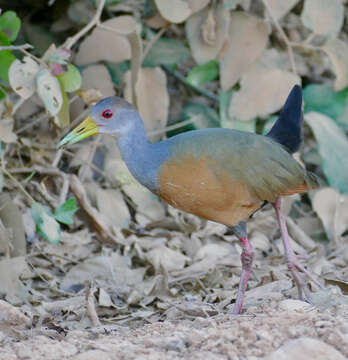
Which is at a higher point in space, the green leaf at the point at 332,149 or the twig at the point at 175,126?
the twig at the point at 175,126

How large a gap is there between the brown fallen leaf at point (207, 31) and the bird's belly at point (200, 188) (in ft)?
5.97

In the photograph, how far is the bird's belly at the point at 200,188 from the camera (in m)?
3.54

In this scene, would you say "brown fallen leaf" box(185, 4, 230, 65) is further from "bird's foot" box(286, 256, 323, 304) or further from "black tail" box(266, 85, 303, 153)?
"bird's foot" box(286, 256, 323, 304)

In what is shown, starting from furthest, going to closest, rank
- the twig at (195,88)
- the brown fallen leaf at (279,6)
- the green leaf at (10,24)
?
the twig at (195,88)
the brown fallen leaf at (279,6)
the green leaf at (10,24)

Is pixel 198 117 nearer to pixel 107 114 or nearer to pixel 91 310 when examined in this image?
pixel 107 114

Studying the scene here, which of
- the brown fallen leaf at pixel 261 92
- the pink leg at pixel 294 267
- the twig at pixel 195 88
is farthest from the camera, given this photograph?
the twig at pixel 195 88

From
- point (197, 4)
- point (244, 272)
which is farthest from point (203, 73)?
point (244, 272)

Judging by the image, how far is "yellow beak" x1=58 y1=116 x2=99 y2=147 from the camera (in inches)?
149

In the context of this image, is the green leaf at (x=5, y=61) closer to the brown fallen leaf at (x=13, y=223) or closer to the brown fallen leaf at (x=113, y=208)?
the brown fallen leaf at (x=13, y=223)

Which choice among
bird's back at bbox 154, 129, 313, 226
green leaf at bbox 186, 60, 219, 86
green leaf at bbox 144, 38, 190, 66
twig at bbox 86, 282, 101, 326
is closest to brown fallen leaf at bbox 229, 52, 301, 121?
green leaf at bbox 186, 60, 219, 86

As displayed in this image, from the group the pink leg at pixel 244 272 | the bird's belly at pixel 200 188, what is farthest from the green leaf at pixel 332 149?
the bird's belly at pixel 200 188

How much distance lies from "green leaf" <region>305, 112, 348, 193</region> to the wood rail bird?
137cm

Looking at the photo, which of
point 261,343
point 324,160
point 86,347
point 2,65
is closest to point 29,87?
point 2,65

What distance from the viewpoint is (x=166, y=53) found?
553cm
